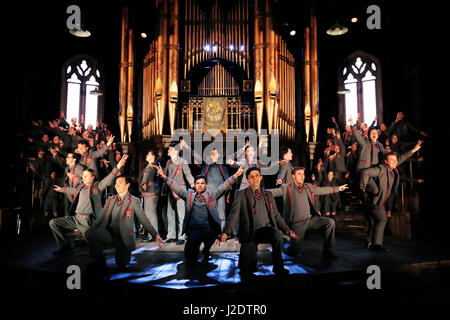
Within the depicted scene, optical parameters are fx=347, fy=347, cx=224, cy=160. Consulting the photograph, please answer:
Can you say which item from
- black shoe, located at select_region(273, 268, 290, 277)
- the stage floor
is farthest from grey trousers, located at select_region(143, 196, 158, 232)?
black shoe, located at select_region(273, 268, 290, 277)

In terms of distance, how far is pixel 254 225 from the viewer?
353cm

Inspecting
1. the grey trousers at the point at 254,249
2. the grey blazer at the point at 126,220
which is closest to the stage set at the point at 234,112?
the grey trousers at the point at 254,249

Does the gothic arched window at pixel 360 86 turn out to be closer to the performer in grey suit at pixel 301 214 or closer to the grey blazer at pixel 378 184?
the grey blazer at pixel 378 184

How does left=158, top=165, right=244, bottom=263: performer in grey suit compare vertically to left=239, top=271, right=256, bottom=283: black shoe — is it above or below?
above

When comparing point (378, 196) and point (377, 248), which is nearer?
point (377, 248)

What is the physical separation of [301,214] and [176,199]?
201 cm

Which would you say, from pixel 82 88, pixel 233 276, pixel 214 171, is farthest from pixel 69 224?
pixel 82 88

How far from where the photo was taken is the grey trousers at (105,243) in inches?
141

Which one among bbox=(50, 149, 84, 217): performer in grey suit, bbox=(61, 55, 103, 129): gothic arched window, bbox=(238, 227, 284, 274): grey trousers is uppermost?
bbox=(61, 55, 103, 129): gothic arched window

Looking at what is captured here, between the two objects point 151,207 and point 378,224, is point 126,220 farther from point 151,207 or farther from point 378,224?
point 378,224

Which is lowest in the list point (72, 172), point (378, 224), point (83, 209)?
point (378, 224)

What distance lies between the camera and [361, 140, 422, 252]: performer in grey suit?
4.61 metres

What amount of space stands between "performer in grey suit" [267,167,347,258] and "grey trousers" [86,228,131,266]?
177 centimetres

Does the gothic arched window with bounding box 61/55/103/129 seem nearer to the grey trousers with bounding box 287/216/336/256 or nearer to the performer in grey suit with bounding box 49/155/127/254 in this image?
the performer in grey suit with bounding box 49/155/127/254
